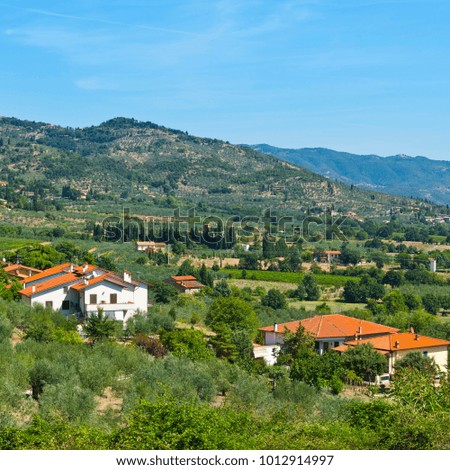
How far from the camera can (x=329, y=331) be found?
1347 inches

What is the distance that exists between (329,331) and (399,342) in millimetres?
3643

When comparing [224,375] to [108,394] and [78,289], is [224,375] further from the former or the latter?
[78,289]

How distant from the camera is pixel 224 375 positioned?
2247 centimetres

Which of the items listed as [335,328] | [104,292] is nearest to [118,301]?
[104,292]

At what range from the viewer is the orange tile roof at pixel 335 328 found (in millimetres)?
33938

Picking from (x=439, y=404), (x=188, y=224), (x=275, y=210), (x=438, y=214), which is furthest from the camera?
(x=438, y=214)

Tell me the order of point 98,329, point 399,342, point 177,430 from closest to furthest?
point 177,430 → point 98,329 → point 399,342

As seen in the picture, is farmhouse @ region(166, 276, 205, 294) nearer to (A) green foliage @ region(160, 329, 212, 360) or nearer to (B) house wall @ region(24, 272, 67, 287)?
(B) house wall @ region(24, 272, 67, 287)

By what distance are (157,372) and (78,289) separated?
1486cm

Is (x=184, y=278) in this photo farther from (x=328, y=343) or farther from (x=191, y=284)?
(x=328, y=343)

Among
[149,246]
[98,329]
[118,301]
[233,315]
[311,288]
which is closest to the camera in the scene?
[98,329]

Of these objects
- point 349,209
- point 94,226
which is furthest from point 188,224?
point 349,209

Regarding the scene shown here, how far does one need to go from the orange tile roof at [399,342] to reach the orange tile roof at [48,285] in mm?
13504

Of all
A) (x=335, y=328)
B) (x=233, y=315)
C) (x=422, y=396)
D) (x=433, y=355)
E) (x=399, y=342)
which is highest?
(x=422, y=396)
